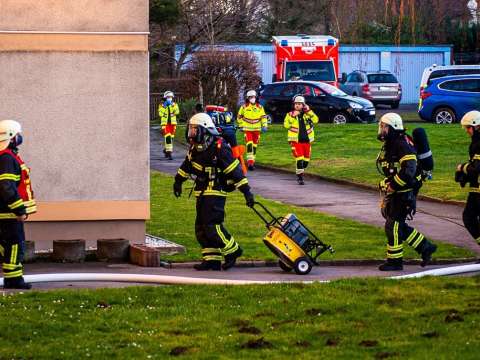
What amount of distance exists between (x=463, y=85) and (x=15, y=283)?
93.6 ft

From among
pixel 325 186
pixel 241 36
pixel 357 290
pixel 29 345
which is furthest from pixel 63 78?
pixel 241 36

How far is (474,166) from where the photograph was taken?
46.6ft

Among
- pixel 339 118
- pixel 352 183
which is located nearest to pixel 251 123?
pixel 352 183

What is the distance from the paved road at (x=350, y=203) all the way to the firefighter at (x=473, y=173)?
117 cm

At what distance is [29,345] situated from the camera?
895 cm

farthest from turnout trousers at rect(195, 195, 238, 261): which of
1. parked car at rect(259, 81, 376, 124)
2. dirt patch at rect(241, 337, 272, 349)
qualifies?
parked car at rect(259, 81, 376, 124)

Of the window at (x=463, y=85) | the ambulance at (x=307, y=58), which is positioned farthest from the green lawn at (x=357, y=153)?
the ambulance at (x=307, y=58)

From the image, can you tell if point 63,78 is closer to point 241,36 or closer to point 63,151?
point 63,151

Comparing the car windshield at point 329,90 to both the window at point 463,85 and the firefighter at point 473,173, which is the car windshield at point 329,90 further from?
the firefighter at point 473,173

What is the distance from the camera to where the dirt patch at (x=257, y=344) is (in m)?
8.88

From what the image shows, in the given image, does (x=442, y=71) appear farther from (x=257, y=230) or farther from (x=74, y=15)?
(x=74, y=15)

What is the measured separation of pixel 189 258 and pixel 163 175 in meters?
11.6

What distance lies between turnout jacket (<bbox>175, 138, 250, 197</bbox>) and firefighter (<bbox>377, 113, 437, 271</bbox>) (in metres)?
1.67

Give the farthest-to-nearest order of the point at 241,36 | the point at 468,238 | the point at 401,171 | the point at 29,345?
the point at 241,36
the point at 468,238
the point at 401,171
the point at 29,345
